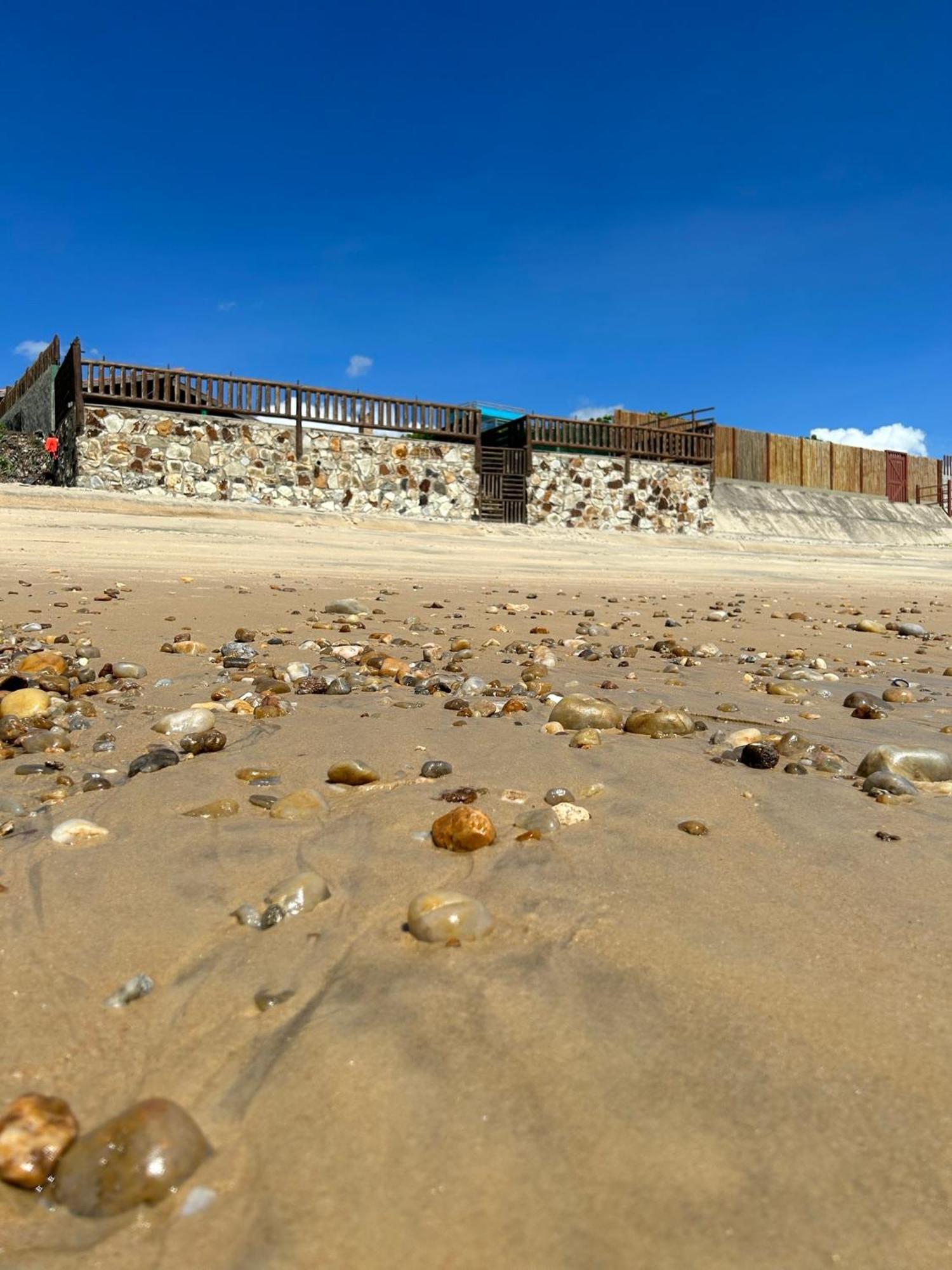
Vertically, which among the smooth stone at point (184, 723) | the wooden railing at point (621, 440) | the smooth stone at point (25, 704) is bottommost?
the smooth stone at point (184, 723)

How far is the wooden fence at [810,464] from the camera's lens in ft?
94.8

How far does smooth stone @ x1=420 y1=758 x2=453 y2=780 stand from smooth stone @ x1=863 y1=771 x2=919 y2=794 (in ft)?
3.28

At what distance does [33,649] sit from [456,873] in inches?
104

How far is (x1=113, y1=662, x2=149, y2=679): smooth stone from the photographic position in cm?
316

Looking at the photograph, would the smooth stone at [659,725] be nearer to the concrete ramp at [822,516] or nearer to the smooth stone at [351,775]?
the smooth stone at [351,775]

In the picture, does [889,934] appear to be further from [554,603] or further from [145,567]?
[145,567]

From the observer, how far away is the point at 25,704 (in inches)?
102

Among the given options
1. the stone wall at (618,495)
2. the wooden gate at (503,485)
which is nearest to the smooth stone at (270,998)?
the wooden gate at (503,485)

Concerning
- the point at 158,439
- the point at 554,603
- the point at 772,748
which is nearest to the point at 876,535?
the point at 158,439

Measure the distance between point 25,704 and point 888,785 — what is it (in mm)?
2356

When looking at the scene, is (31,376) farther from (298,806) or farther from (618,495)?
(298,806)

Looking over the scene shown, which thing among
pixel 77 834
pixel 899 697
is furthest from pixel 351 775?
pixel 899 697

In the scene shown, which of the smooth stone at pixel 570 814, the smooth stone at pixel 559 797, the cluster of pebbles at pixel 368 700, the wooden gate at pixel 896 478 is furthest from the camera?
the wooden gate at pixel 896 478

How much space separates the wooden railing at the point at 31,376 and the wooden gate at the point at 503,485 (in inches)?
330
